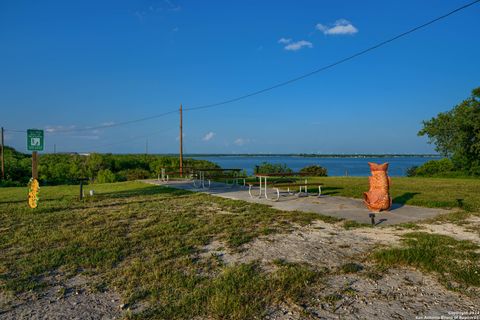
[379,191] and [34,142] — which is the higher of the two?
[34,142]

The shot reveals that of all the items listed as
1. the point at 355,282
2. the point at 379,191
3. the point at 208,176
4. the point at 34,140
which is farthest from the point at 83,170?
the point at 355,282

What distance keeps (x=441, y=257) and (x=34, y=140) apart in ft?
29.5

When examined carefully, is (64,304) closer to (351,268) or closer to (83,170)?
(351,268)

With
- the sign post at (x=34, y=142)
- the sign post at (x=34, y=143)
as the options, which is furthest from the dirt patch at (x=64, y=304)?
the sign post at (x=34, y=142)

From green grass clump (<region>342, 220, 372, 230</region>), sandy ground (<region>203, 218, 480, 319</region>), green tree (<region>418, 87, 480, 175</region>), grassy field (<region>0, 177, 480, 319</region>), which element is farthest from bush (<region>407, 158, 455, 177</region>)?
sandy ground (<region>203, 218, 480, 319</region>)

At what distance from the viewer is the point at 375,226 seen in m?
5.65

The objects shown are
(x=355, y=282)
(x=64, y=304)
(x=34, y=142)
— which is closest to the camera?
(x=64, y=304)

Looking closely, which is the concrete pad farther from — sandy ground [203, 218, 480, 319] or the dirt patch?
the dirt patch

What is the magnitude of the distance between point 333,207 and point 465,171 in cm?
2166

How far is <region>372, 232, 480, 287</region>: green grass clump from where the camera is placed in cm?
→ 327

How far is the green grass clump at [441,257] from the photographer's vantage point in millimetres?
3266

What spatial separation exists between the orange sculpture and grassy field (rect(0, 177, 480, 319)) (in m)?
1.54

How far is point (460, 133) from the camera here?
72.3ft

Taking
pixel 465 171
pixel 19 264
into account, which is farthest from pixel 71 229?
pixel 465 171
